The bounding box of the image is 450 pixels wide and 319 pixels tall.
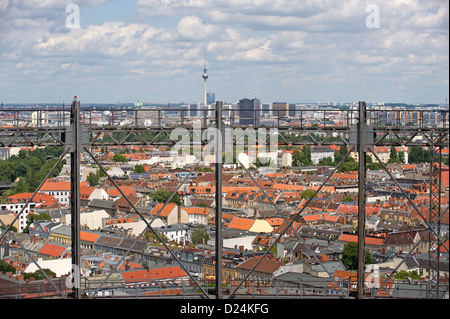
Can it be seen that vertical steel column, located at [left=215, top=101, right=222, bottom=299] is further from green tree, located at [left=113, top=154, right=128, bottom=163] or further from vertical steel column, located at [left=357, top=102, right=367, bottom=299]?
green tree, located at [left=113, top=154, right=128, bottom=163]

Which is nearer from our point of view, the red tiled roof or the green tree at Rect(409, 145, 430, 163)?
the red tiled roof

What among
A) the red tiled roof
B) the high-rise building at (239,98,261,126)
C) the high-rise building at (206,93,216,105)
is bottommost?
the red tiled roof

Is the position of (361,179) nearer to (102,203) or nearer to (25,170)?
A: (102,203)

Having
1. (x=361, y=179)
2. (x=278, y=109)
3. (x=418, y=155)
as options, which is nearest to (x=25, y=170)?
(x=418, y=155)

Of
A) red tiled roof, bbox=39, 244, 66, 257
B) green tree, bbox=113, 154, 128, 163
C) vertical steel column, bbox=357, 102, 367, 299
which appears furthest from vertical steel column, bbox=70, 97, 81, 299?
green tree, bbox=113, 154, 128, 163

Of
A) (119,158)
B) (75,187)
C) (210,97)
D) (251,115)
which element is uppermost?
(210,97)

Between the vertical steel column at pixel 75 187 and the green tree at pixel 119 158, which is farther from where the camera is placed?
the green tree at pixel 119 158

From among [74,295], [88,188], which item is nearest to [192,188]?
[88,188]

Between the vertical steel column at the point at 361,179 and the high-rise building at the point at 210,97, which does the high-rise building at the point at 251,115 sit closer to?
the vertical steel column at the point at 361,179

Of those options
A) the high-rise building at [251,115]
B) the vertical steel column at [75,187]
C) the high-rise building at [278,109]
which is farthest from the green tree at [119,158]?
the vertical steel column at [75,187]
